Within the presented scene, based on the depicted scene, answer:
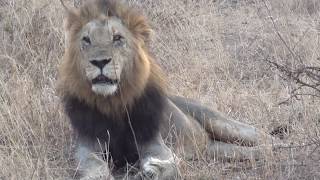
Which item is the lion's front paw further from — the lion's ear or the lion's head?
the lion's ear

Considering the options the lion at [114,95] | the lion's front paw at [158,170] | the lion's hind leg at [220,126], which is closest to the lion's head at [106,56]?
the lion at [114,95]

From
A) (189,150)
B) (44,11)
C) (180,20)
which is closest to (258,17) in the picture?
(180,20)

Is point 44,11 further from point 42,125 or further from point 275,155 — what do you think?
point 275,155

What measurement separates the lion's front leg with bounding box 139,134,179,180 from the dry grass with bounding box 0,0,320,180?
12cm

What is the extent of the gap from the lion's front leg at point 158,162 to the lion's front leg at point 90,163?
8.7 inches

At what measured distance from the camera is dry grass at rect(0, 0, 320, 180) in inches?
189

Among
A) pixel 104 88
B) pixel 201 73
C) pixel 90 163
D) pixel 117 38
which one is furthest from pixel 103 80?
pixel 201 73

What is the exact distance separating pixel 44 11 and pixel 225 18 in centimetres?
248

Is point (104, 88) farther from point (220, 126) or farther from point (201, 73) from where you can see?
point (201, 73)

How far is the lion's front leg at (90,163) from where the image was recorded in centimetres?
462

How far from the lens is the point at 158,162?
4.65 metres

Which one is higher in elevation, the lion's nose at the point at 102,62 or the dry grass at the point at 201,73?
the lion's nose at the point at 102,62

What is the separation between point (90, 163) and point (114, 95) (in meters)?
0.43

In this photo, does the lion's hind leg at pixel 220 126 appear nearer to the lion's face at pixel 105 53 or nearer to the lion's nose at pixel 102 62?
the lion's face at pixel 105 53
